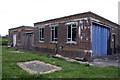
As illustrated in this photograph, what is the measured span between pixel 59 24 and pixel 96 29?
420 cm

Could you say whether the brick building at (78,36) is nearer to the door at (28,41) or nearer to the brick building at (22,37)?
the door at (28,41)

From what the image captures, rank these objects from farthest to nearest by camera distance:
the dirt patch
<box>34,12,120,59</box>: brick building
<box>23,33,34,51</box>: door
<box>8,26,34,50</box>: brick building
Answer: <box>8,26,34,50</box>: brick building, <box>23,33,34,51</box>: door, <box>34,12,120,59</box>: brick building, the dirt patch

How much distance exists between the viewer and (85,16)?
1047 centimetres

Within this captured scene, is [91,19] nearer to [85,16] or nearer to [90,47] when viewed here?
[85,16]

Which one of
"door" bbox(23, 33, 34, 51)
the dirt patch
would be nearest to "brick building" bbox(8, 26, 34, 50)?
"door" bbox(23, 33, 34, 51)

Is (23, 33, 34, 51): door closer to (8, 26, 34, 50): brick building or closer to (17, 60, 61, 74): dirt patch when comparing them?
(8, 26, 34, 50): brick building

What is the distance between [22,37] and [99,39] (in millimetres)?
15319

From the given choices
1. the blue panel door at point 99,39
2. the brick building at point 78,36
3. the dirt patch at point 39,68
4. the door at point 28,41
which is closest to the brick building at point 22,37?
the door at point 28,41

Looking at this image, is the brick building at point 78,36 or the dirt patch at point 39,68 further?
the brick building at point 78,36

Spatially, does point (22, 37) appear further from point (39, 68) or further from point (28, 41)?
point (39, 68)

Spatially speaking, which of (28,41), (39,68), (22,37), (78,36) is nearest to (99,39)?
(78,36)

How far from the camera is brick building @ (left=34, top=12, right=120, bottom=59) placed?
10383 mm

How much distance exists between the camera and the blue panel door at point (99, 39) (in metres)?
11.0

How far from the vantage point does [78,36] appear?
36.1 ft
